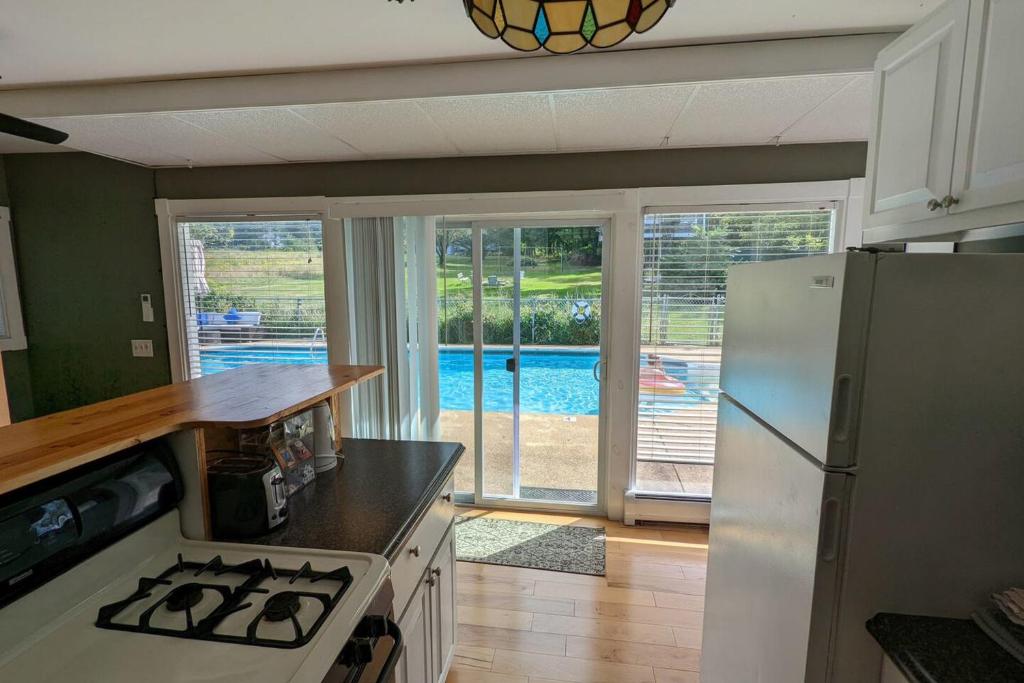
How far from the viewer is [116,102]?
201 centimetres

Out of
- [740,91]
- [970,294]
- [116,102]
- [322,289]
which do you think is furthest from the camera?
[322,289]

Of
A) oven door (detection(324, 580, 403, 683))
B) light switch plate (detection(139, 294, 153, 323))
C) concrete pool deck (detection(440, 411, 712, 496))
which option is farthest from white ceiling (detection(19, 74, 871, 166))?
oven door (detection(324, 580, 403, 683))

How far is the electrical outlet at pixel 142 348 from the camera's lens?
313 cm

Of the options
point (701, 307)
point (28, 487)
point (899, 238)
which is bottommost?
point (28, 487)

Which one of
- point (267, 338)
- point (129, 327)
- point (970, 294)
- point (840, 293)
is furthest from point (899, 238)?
point (129, 327)

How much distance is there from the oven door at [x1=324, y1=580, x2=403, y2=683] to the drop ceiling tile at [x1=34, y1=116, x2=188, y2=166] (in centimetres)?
243

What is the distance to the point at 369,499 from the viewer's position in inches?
53.8

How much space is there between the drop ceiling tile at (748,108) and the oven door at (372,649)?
208cm

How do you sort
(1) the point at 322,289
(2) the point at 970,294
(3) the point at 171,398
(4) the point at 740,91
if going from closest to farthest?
(2) the point at 970,294, (3) the point at 171,398, (4) the point at 740,91, (1) the point at 322,289

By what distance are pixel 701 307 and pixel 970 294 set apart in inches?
74.9

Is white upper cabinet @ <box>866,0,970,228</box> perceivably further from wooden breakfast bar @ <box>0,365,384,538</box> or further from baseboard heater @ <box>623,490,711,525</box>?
baseboard heater @ <box>623,490,711,525</box>

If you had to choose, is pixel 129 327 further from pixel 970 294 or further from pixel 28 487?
pixel 970 294

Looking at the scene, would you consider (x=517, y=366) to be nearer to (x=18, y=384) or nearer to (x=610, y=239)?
(x=610, y=239)

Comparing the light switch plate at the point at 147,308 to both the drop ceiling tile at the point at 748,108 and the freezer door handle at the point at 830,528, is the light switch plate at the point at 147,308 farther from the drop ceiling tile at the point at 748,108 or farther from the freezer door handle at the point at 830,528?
the freezer door handle at the point at 830,528
